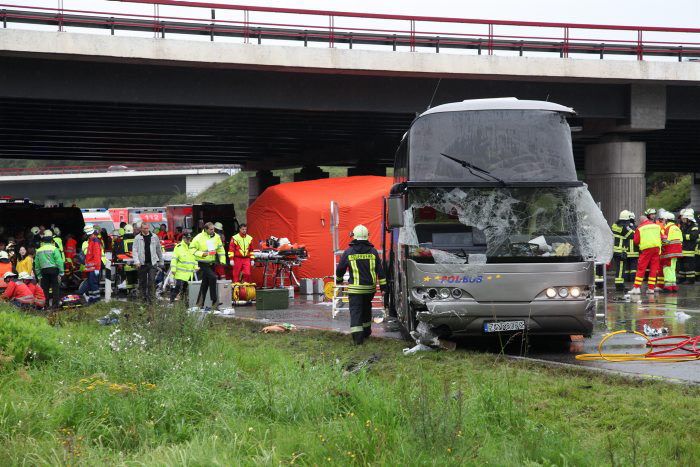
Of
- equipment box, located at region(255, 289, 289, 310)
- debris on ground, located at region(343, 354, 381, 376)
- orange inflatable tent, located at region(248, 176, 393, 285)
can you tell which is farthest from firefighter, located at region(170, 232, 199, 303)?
debris on ground, located at region(343, 354, 381, 376)

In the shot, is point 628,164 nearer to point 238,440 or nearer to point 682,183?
point 238,440

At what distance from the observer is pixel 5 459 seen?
20.9 ft

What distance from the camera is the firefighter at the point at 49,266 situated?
20.5 metres

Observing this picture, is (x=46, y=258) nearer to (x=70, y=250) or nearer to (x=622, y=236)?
(x=70, y=250)

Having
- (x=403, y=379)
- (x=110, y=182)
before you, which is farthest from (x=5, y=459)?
(x=110, y=182)

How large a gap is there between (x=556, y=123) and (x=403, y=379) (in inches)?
204

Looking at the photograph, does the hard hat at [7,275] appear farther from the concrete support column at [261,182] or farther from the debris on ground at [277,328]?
the concrete support column at [261,182]

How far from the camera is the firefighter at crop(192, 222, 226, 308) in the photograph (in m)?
18.6

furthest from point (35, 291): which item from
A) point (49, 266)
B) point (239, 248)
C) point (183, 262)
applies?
point (239, 248)

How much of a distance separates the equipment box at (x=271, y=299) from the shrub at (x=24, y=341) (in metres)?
8.67

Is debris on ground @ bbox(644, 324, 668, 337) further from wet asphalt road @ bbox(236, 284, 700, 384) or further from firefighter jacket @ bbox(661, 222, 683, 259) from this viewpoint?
firefighter jacket @ bbox(661, 222, 683, 259)

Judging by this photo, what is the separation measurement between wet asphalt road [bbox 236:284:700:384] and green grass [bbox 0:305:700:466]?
1.08m

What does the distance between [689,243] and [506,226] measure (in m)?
15.0

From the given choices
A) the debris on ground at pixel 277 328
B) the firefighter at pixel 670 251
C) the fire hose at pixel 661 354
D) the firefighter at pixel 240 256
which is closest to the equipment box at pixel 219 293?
the firefighter at pixel 240 256
